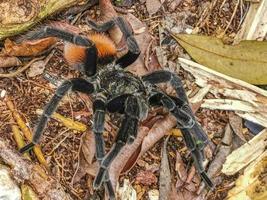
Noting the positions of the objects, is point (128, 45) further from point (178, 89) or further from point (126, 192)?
point (126, 192)

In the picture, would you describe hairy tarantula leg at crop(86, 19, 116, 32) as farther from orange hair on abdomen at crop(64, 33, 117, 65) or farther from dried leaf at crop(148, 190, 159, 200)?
dried leaf at crop(148, 190, 159, 200)

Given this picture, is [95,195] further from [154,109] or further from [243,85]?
[243,85]

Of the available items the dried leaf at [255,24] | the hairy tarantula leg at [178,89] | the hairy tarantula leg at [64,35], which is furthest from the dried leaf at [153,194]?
the dried leaf at [255,24]

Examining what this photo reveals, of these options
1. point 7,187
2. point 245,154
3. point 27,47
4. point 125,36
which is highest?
point 125,36

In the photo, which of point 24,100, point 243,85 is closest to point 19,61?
point 24,100

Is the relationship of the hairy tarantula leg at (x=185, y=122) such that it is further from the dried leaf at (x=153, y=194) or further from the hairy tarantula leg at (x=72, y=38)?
the hairy tarantula leg at (x=72, y=38)

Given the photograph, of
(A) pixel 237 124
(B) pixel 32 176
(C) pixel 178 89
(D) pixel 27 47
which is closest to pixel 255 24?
(A) pixel 237 124
